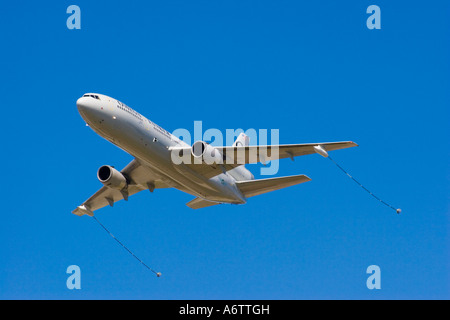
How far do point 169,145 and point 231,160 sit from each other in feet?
13.4

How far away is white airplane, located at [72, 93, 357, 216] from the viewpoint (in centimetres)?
3891

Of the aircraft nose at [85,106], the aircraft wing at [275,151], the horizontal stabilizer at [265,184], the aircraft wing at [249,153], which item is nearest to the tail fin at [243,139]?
the horizontal stabilizer at [265,184]

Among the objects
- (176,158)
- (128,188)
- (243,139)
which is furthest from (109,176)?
(243,139)

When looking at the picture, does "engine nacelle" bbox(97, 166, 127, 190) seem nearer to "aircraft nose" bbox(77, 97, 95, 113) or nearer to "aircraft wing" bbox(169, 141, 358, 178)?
"aircraft wing" bbox(169, 141, 358, 178)

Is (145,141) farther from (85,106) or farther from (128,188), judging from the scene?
(128,188)

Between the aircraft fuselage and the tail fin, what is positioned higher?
the tail fin

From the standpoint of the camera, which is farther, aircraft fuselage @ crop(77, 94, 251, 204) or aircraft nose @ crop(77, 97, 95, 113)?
aircraft fuselage @ crop(77, 94, 251, 204)

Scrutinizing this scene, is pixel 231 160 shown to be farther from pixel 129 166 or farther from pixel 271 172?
pixel 129 166

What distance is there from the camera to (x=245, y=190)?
4569 centimetres

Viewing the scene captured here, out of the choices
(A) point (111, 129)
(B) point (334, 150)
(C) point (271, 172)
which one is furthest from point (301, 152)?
(A) point (111, 129)

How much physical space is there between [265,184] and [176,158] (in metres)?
7.07

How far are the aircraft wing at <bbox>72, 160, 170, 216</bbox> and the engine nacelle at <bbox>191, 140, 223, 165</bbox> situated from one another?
5.38 metres

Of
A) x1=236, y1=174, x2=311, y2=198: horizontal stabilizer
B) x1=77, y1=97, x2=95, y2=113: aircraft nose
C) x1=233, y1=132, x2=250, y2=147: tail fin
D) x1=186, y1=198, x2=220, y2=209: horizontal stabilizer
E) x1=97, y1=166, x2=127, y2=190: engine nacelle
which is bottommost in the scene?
x1=186, y1=198, x2=220, y2=209: horizontal stabilizer

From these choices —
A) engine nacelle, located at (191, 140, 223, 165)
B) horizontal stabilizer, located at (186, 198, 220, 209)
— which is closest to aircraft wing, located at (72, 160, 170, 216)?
horizontal stabilizer, located at (186, 198, 220, 209)
